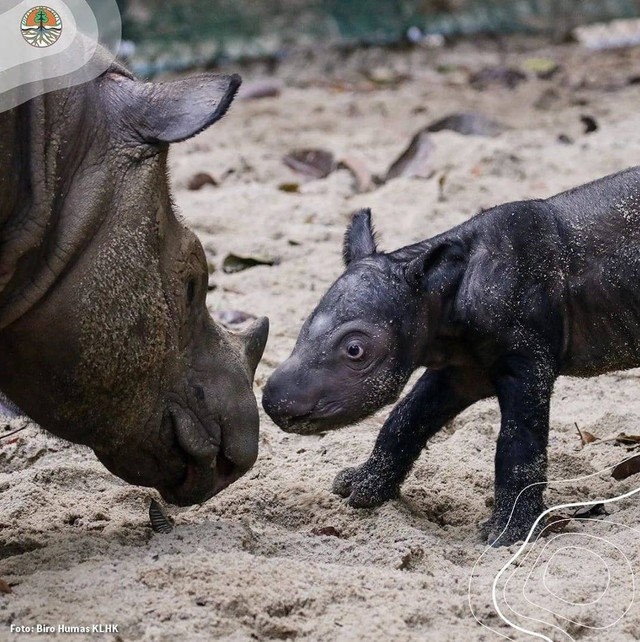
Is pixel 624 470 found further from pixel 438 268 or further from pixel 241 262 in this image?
pixel 241 262

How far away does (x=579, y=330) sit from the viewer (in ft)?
14.3

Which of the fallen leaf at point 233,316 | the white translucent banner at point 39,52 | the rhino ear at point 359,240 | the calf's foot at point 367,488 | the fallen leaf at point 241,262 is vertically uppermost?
the white translucent banner at point 39,52

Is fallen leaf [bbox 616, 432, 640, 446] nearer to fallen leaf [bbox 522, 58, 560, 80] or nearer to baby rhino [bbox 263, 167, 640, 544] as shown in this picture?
baby rhino [bbox 263, 167, 640, 544]

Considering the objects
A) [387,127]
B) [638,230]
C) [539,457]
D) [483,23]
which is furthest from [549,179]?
[483,23]

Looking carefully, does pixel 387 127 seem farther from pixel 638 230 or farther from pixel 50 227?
pixel 50 227

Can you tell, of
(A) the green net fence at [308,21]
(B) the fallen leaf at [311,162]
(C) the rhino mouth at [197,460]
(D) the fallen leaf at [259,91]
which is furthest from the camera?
(A) the green net fence at [308,21]

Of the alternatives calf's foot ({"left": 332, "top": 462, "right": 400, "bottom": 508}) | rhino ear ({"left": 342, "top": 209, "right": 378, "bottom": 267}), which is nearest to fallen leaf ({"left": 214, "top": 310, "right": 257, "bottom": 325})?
rhino ear ({"left": 342, "top": 209, "right": 378, "bottom": 267})

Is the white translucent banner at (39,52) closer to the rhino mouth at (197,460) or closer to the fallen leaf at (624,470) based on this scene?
the rhino mouth at (197,460)

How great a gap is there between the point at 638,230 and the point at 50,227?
80.9 inches

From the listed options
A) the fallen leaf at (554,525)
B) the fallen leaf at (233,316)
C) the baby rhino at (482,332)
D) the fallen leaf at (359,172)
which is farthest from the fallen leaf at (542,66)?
the fallen leaf at (554,525)

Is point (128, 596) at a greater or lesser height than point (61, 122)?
lesser

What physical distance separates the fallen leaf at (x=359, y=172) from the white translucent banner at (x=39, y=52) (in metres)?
4.58

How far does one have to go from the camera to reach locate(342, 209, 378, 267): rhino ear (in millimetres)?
4465

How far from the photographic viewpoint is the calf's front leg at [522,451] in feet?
13.5
